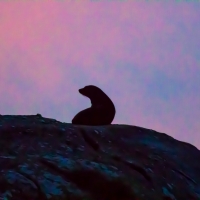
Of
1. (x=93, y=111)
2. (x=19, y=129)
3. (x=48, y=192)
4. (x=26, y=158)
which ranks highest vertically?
(x=93, y=111)

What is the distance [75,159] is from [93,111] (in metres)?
0.78

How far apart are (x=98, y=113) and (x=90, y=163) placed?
0.78 m

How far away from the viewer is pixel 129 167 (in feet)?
7.89

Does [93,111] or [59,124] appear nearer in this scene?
[59,124]

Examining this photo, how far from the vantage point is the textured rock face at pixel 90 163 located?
2162 millimetres

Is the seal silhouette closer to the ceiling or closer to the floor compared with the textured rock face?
closer to the ceiling

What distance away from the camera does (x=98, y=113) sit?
3.08 m

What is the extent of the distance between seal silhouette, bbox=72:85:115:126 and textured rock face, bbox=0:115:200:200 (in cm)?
32

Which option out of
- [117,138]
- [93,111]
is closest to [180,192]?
[117,138]

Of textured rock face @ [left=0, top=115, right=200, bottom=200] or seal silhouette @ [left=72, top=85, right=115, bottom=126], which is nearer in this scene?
textured rock face @ [left=0, top=115, right=200, bottom=200]

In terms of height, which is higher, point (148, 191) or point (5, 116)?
point (5, 116)

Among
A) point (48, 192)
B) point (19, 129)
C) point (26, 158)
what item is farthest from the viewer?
point (19, 129)

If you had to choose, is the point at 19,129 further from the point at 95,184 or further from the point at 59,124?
the point at 95,184

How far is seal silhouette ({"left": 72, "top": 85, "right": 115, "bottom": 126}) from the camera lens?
3043mm
